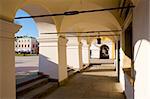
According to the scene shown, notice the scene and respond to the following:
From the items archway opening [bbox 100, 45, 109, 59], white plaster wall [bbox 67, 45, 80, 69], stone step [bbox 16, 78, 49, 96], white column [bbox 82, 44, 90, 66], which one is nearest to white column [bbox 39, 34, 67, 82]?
stone step [bbox 16, 78, 49, 96]

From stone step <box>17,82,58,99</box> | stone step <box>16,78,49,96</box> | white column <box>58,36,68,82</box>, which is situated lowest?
stone step <box>17,82,58,99</box>

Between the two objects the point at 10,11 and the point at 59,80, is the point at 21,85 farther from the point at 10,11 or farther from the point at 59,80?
the point at 10,11

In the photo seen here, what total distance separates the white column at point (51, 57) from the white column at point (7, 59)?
5498mm

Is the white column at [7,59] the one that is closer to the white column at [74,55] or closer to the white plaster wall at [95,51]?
the white column at [74,55]

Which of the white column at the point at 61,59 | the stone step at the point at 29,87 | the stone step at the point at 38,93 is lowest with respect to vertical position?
the stone step at the point at 38,93

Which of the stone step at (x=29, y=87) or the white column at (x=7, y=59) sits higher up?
the white column at (x=7, y=59)

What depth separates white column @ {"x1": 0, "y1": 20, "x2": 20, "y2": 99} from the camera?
538cm

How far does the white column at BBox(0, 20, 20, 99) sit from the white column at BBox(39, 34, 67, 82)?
5498 millimetres

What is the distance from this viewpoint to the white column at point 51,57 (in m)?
11.5

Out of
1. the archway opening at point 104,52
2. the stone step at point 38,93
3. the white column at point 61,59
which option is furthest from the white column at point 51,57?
the archway opening at point 104,52

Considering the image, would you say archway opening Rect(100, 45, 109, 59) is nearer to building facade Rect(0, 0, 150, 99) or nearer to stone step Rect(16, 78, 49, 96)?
building facade Rect(0, 0, 150, 99)

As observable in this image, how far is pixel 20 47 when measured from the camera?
238ft

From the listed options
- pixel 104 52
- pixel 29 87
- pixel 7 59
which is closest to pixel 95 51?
pixel 104 52

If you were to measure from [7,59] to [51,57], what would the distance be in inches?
238
